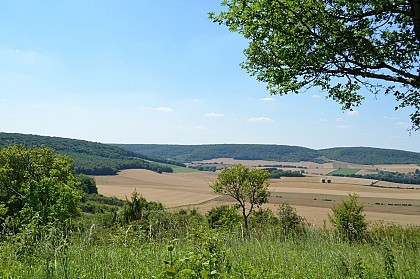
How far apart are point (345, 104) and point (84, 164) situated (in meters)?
144

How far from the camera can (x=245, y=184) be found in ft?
164

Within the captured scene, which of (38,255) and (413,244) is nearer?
(38,255)

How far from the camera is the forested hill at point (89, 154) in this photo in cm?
13625

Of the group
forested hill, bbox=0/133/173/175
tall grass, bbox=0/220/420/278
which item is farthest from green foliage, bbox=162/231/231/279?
forested hill, bbox=0/133/173/175

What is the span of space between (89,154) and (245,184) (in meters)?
140

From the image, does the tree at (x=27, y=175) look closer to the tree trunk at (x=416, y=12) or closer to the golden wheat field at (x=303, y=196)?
the tree trunk at (x=416, y=12)

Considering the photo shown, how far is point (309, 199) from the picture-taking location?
3051 inches

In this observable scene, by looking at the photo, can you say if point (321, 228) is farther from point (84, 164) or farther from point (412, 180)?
point (84, 164)

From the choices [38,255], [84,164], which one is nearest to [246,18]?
[38,255]

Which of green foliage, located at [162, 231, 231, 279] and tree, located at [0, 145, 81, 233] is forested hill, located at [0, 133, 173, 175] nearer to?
tree, located at [0, 145, 81, 233]

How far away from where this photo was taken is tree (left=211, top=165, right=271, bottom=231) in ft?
166

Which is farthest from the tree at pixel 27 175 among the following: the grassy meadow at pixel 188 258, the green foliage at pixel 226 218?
the grassy meadow at pixel 188 258

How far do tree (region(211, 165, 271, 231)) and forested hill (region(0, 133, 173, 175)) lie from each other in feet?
298

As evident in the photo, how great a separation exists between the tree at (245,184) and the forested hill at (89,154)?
90.9m
